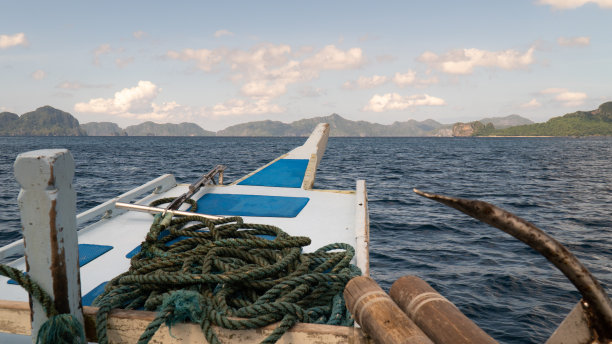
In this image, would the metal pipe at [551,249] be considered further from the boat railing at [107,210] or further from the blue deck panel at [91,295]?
the boat railing at [107,210]

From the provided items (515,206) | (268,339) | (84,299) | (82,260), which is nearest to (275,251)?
(268,339)

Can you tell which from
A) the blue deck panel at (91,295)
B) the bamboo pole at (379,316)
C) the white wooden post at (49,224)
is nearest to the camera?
the bamboo pole at (379,316)

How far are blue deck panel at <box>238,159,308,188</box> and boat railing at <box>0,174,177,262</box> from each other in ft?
5.34

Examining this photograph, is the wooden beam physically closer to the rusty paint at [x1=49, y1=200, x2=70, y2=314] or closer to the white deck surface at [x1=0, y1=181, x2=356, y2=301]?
the rusty paint at [x1=49, y1=200, x2=70, y2=314]

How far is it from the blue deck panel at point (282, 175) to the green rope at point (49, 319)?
5.85m

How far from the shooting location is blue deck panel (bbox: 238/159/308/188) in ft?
26.2

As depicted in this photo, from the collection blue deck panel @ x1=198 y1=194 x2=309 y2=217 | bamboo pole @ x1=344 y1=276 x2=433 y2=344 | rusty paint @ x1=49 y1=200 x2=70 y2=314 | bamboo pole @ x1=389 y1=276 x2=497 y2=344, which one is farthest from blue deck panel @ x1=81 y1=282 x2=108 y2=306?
bamboo pole @ x1=389 y1=276 x2=497 y2=344

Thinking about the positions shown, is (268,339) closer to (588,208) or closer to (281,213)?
(281,213)

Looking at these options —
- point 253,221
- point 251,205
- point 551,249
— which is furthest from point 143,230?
point 551,249

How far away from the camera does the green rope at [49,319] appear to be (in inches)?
78.5

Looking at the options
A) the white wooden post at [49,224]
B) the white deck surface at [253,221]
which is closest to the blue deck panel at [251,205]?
the white deck surface at [253,221]

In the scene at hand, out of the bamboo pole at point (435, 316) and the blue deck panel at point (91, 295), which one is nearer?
the bamboo pole at point (435, 316)

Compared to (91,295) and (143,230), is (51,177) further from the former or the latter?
(143,230)

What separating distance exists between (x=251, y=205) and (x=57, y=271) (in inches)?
169
